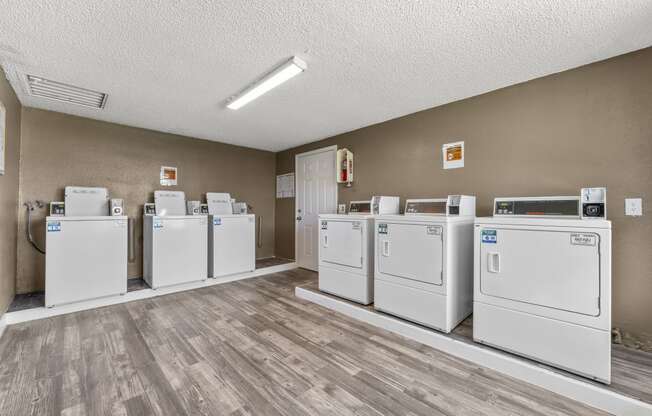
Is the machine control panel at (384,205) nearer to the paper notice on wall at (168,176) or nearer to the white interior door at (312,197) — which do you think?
the white interior door at (312,197)

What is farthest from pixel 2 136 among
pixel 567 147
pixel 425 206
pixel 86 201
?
pixel 567 147

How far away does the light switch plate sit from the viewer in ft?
6.73

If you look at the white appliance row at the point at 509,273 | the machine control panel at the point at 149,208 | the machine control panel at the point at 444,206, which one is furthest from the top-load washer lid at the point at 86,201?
the machine control panel at the point at 444,206

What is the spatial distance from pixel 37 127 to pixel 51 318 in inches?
92.1

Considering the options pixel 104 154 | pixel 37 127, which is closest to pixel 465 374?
pixel 104 154

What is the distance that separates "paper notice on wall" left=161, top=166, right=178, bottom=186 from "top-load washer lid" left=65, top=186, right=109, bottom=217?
770 mm

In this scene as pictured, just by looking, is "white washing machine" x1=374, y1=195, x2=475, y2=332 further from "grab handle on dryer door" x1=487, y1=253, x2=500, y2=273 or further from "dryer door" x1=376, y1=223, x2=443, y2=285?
"grab handle on dryer door" x1=487, y1=253, x2=500, y2=273

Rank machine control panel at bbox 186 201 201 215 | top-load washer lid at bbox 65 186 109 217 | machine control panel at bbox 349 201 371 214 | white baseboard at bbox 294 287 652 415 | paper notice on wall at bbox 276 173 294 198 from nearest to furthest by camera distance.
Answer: white baseboard at bbox 294 287 652 415, top-load washer lid at bbox 65 186 109 217, machine control panel at bbox 349 201 371 214, machine control panel at bbox 186 201 201 215, paper notice on wall at bbox 276 173 294 198

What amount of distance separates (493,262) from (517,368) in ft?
2.38

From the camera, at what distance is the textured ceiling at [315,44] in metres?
1.65

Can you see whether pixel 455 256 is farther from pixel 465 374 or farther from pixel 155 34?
pixel 155 34

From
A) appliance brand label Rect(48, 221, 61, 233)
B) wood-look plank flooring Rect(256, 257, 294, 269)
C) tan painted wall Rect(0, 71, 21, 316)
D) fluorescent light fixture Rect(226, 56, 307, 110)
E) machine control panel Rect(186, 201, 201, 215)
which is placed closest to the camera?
fluorescent light fixture Rect(226, 56, 307, 110)

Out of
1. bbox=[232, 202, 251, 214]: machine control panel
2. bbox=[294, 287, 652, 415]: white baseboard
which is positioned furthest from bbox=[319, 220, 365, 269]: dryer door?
bbox=[232, 202, 251, 214]: machine control panel

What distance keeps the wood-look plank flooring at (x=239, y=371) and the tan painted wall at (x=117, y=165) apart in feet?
5.24
